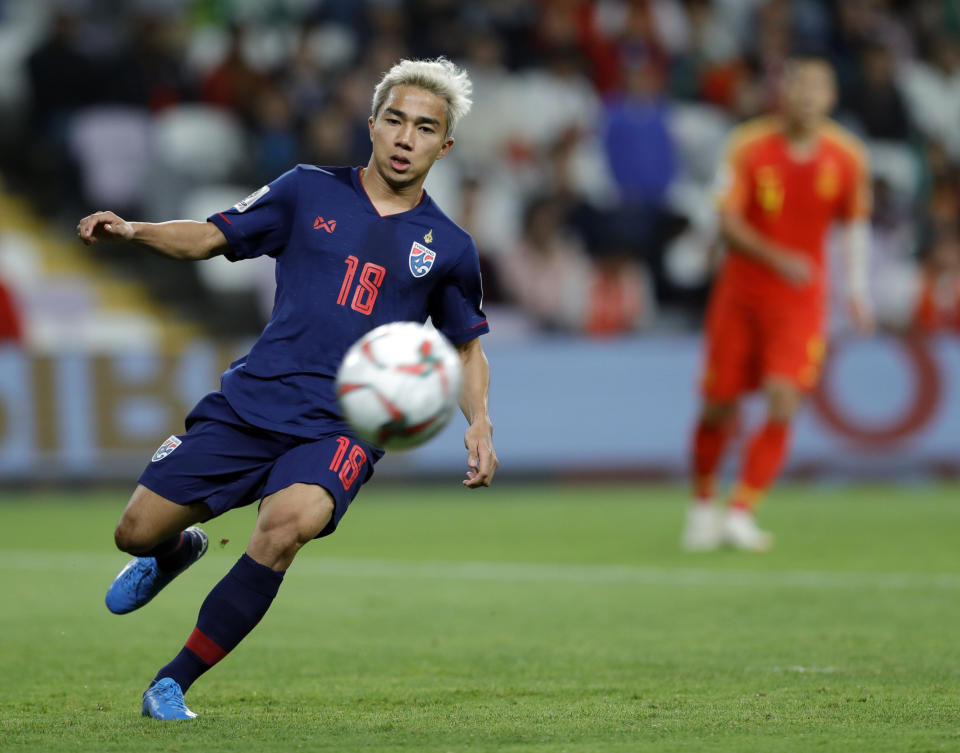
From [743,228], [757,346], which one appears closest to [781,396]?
[757,346]

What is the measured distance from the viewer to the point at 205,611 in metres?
4.75

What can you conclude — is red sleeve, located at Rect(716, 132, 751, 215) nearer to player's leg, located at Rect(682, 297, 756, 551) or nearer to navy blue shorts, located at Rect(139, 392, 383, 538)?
player's leg, located at Rect(682, 297, 756, 551)

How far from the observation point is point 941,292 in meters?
14.4

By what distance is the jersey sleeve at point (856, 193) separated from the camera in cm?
934

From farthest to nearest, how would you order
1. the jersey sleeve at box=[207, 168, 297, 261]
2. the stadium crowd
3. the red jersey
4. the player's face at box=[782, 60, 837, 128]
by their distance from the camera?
the stadium crowd, the red jersey, the player's face at box=[782, 60, 837, 128], the jersey sleeve at box=[207, 168, 297, 261]

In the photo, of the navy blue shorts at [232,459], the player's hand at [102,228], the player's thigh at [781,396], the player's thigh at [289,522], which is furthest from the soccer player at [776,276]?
the player's hand at [102,228]

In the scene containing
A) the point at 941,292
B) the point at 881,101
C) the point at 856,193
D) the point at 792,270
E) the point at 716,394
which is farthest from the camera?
the point at 881,101

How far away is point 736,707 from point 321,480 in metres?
1.44

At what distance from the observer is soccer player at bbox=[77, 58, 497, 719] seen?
475 cm

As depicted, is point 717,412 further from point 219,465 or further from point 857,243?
point 219,465

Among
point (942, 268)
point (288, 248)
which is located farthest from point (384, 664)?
point (942, 268)

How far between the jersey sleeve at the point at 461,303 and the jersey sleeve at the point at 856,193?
4710mm

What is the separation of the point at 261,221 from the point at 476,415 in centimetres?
94

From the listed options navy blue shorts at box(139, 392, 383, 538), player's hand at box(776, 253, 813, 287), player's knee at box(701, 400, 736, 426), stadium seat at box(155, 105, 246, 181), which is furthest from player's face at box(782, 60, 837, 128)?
stadium seat at box(155, 105, 246, 181)
